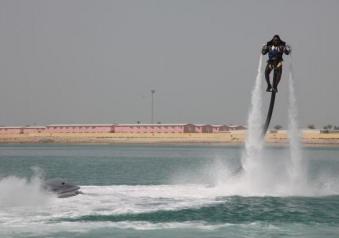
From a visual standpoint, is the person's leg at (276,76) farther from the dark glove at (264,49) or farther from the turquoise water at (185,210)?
the turquoise water at (185,210)

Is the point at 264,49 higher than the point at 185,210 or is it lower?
higher

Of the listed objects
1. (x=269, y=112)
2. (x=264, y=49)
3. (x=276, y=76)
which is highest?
(x=264, y=49)

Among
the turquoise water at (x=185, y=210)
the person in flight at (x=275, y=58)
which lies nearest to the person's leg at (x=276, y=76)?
the person in flight at (x=275, y=58)

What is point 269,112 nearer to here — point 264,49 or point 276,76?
point 276,76

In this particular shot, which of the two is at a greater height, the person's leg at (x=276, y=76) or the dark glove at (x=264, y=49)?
the dark glove at (x=264, y=49)

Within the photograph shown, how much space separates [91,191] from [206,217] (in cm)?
1314

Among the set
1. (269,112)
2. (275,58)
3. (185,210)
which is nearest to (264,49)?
(275,58)

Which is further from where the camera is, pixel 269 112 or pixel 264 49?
pixel 269 112

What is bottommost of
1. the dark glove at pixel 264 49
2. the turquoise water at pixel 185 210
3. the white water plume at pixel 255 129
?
the turquoise water at pixel 185 210

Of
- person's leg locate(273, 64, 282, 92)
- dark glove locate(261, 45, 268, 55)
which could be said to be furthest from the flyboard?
dark glove locate(261, 45, 268, 55)

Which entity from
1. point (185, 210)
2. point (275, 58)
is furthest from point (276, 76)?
point (185, 210)

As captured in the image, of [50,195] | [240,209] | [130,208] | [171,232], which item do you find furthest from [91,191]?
[171,232]

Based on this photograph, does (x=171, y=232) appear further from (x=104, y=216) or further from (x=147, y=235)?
(x=104, y=216)

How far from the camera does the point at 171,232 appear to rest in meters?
30.1
